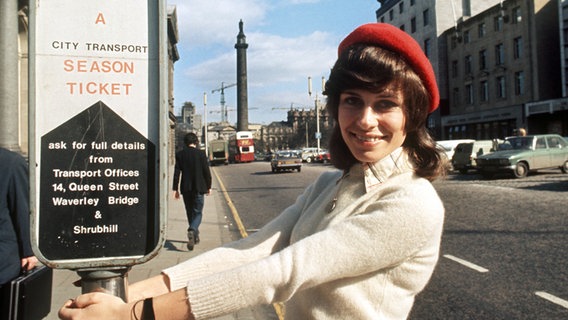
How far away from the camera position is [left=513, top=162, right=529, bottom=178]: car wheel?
18019 mm

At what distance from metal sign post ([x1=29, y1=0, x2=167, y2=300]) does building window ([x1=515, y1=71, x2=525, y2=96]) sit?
39.9 metres

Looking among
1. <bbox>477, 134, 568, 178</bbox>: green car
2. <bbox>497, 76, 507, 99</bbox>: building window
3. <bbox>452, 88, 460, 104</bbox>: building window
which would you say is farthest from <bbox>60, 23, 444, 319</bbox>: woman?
<bbox>452, 88, 460, 104</bbox>: building window

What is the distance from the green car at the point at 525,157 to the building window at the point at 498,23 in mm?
22682

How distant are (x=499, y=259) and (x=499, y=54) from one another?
37.7 meters

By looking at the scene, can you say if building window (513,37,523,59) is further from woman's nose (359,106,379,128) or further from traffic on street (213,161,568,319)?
woman's nose (359,106,379,128)

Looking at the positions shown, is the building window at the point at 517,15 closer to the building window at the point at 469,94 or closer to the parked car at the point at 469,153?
the building window at the point at 469,94

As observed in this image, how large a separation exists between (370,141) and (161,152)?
2.09ft

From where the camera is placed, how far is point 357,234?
123 centimetres

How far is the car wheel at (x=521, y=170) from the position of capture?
18.0 meters

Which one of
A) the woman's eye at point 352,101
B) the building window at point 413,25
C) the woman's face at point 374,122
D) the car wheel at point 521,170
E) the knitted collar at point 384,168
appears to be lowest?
the car wheel at point 521,170

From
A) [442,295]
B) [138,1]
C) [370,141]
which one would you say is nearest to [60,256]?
[138,1]

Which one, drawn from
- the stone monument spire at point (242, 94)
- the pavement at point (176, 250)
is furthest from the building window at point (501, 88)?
the stone monument spire at point (242, 94)

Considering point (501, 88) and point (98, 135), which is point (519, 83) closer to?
point (501, 88)

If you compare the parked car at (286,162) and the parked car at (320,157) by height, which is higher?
the parked car at (320,157)
